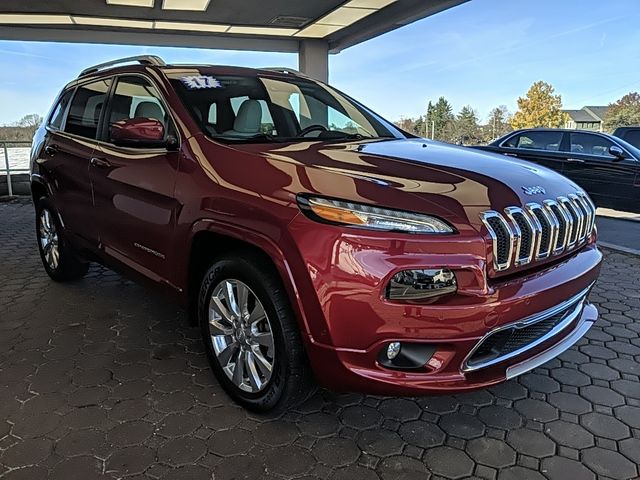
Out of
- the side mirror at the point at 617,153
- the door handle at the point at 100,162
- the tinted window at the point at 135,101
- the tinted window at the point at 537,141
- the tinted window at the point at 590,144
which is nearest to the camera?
the tinted window at the point at 135,101

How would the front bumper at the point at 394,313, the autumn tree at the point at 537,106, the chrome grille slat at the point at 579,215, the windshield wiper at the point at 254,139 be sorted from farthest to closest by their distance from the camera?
the autumn tree at the point at 537,106
the windshield wiper at the point at 254,139
the chrome grille slat at the point at 579,215
the front bumper at the point at 394,313

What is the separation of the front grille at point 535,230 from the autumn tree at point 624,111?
37.5 m

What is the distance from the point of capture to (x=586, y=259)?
247 cm

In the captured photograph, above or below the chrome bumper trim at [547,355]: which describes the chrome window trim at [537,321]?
above

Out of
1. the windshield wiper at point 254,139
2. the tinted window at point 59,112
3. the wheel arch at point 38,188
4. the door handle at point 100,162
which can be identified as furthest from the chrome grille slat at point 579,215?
the wheel arch at point 38,188

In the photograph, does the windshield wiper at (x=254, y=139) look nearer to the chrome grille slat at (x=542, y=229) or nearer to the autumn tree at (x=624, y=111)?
the chrome grille slat at (x=542, y=229)

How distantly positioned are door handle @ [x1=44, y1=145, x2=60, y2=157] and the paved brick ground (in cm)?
143

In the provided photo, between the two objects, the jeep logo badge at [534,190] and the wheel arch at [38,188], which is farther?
the wheel arch at [38,188]

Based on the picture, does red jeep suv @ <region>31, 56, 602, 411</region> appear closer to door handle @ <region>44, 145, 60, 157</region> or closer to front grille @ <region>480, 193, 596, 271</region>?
front grille @ <region>480, 193, 596, 271</region>

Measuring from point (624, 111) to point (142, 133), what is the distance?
44505 mm

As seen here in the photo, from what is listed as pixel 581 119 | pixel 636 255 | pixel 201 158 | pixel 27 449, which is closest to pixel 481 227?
pixel 201 158

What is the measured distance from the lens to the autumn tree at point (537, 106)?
45344 mm

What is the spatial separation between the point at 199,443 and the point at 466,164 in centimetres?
179

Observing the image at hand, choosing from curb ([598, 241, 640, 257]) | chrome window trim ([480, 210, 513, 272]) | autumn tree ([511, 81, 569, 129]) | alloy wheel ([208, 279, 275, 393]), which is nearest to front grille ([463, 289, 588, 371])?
chrome window trim ([480, 210, 513, 272])
